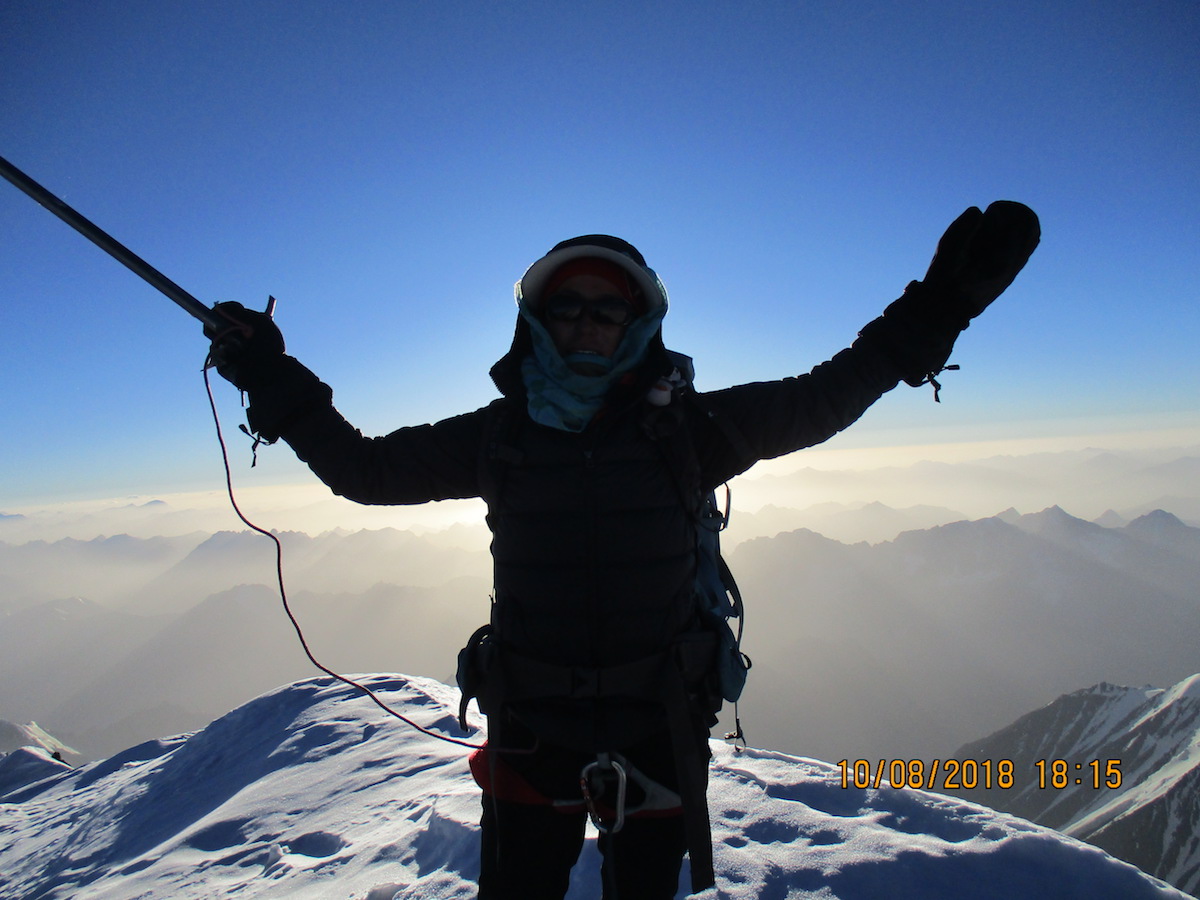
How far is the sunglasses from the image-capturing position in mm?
3117

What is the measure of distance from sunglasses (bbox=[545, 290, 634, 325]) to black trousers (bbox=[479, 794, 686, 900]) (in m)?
2.62

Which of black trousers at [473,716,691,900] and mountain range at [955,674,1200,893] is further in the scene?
mountain range at [955,674,1200,893]

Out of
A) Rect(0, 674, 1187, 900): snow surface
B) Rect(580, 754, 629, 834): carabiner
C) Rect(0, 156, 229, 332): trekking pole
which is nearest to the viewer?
Rect(580, 754, 629, 834): carabiner

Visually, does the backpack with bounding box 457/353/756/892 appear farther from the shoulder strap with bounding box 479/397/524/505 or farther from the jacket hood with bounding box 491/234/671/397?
the jacket hood with bounding box 491/234/671/397

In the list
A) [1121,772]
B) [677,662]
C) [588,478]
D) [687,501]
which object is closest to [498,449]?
[588,478]

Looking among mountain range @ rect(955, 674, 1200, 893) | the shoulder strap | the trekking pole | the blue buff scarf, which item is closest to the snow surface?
the shoulder strap

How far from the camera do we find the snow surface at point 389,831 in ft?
15.2

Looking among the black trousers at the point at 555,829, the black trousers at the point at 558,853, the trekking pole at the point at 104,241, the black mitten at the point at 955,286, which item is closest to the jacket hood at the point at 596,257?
the black mitten at the point at 955,286

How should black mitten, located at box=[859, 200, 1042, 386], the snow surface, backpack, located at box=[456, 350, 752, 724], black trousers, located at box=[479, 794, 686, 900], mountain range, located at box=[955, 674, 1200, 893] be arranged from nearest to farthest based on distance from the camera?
black trousers, located at box=[479, 794, 686, 900], backpack, located at box=[456, 350, 752, 724], black mitten, located at box=[859, 200, 1042, 386], the snow surface, mountain range, located at box=[955, 674, 1200, 893]

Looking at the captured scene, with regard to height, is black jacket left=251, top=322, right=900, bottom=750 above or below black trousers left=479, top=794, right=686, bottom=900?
above

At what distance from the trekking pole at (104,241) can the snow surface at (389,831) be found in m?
5.05

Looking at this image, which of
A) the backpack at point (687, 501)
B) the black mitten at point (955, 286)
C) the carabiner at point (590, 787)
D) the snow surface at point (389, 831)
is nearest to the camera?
the carabiner at point (590, 787)

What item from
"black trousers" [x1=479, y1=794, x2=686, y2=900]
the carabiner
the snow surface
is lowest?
the snow surface

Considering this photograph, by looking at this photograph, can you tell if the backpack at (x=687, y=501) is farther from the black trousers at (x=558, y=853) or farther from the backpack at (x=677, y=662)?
the black trousers at (x=558, y=853)
